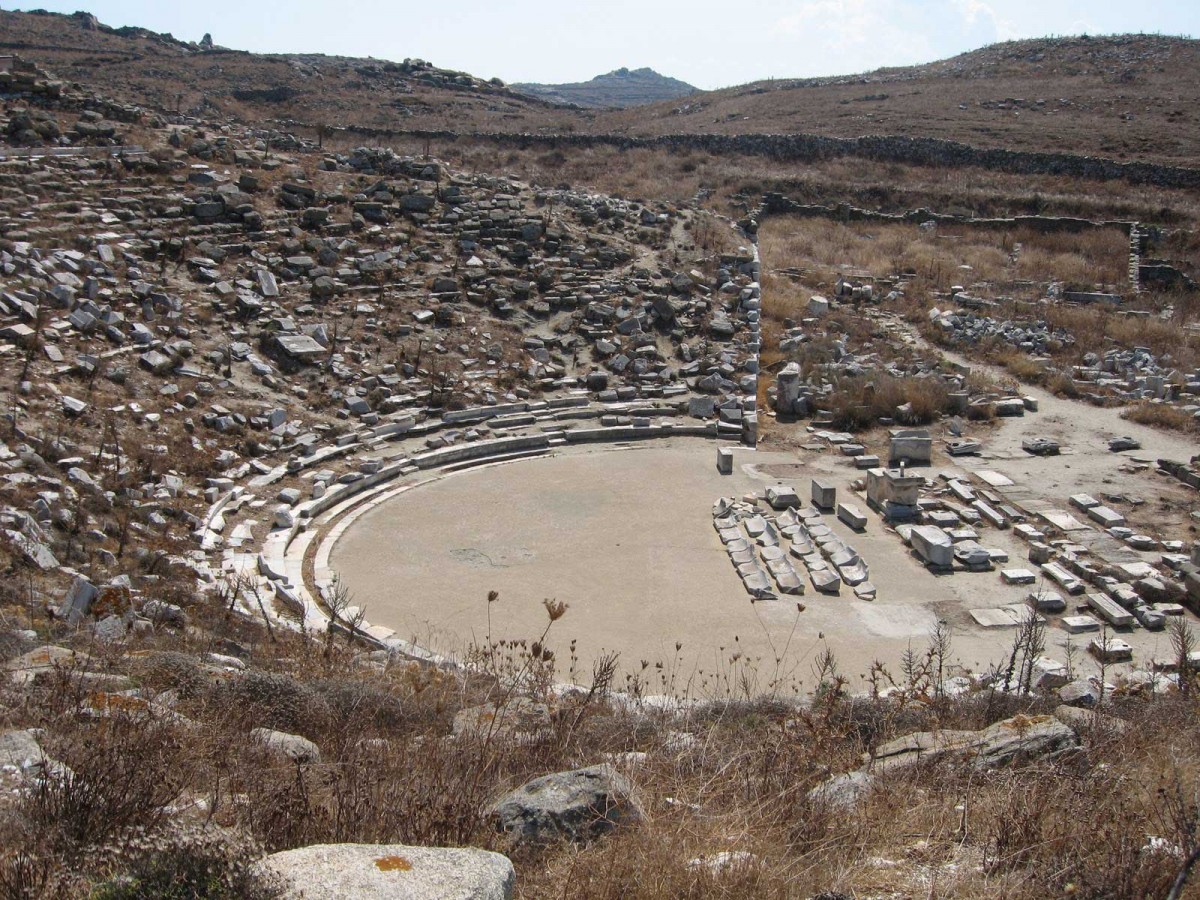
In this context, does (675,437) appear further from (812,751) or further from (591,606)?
(812,751)

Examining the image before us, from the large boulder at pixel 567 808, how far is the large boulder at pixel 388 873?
Result: 79 centimetres

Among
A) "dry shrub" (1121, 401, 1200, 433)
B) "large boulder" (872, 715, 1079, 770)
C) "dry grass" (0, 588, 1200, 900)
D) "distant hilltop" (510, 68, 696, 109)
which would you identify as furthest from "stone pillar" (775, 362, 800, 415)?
"distant hilltop" (510, 68, 696, 109)

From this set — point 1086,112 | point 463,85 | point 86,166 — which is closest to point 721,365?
point 86,166

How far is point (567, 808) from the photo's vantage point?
445cm

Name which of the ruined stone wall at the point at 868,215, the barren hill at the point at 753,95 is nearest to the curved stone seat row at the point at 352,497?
the ruined stone wall at the point at 868,215

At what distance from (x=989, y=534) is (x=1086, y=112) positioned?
39.9 m

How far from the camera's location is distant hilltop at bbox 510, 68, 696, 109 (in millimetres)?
104431

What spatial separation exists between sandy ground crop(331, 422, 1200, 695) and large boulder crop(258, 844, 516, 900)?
5.25 m

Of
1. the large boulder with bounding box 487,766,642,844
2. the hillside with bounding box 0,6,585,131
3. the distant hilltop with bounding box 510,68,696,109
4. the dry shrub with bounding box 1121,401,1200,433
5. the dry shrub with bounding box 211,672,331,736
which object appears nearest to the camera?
the large boulder with bounding box 487,766,642,844

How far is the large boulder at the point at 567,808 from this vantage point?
4.36 meters

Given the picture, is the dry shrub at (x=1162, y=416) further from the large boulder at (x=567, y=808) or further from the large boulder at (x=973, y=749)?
the large boulder at (x=567, y=808)

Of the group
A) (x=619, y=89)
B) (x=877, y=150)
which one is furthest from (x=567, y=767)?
(x=619, y=89)

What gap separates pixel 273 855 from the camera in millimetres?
3498

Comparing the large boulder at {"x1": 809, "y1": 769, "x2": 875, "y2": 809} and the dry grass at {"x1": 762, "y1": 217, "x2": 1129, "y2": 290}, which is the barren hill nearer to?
the dry grass at {"x1": 762, "y1": 217, "x2": 1129, "y2": 290}
